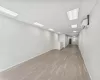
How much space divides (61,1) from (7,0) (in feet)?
4.91

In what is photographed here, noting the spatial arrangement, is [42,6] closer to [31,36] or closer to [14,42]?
[14,42]

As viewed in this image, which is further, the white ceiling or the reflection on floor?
the reflection on floor

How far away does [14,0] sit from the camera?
91.3 inches

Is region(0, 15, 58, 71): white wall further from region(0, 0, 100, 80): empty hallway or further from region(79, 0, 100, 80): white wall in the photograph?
region(79, 0, 100, 80): white wall

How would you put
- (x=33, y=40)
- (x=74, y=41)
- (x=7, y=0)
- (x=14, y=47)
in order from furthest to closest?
1. (x=74, y=41)
2. (x=33, y=40)
3. (x=14, y=47)
4. (x=7, y=0)

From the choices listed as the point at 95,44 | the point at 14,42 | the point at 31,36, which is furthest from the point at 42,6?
the point at 31,36

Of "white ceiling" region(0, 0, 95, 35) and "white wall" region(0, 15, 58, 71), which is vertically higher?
"white ceiling" region(0, 0, 95, 35)

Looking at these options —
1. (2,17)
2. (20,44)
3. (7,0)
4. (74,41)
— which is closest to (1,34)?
(2,17)

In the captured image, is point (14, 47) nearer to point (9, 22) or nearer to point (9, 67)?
point (9, 67)

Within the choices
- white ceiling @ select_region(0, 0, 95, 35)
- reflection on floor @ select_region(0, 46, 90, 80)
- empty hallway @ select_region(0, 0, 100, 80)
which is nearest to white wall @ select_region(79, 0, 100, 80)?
empty hallway @ select_region(0, 0, 100, 80)

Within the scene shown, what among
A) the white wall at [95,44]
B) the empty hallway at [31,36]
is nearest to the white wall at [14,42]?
the empty hallway at [31,36]

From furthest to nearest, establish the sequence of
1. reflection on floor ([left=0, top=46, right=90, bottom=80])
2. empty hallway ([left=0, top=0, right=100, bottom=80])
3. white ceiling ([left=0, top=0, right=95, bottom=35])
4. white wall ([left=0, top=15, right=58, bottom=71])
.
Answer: white wall ([left=0, top=15, right=58, bottom=71]) → reflection on floor ([left=0, top=46, right=90, bottom=80]) → empty hallway ([left=0, top=0, right=100, bottom=80]) → white ceiling ([left=0, top=0, right=95, bottom=35])

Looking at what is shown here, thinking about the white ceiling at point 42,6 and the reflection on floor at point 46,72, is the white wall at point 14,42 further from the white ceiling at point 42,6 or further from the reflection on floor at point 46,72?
the white ceiling at point 42,6

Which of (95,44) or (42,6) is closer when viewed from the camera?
(95,44)
